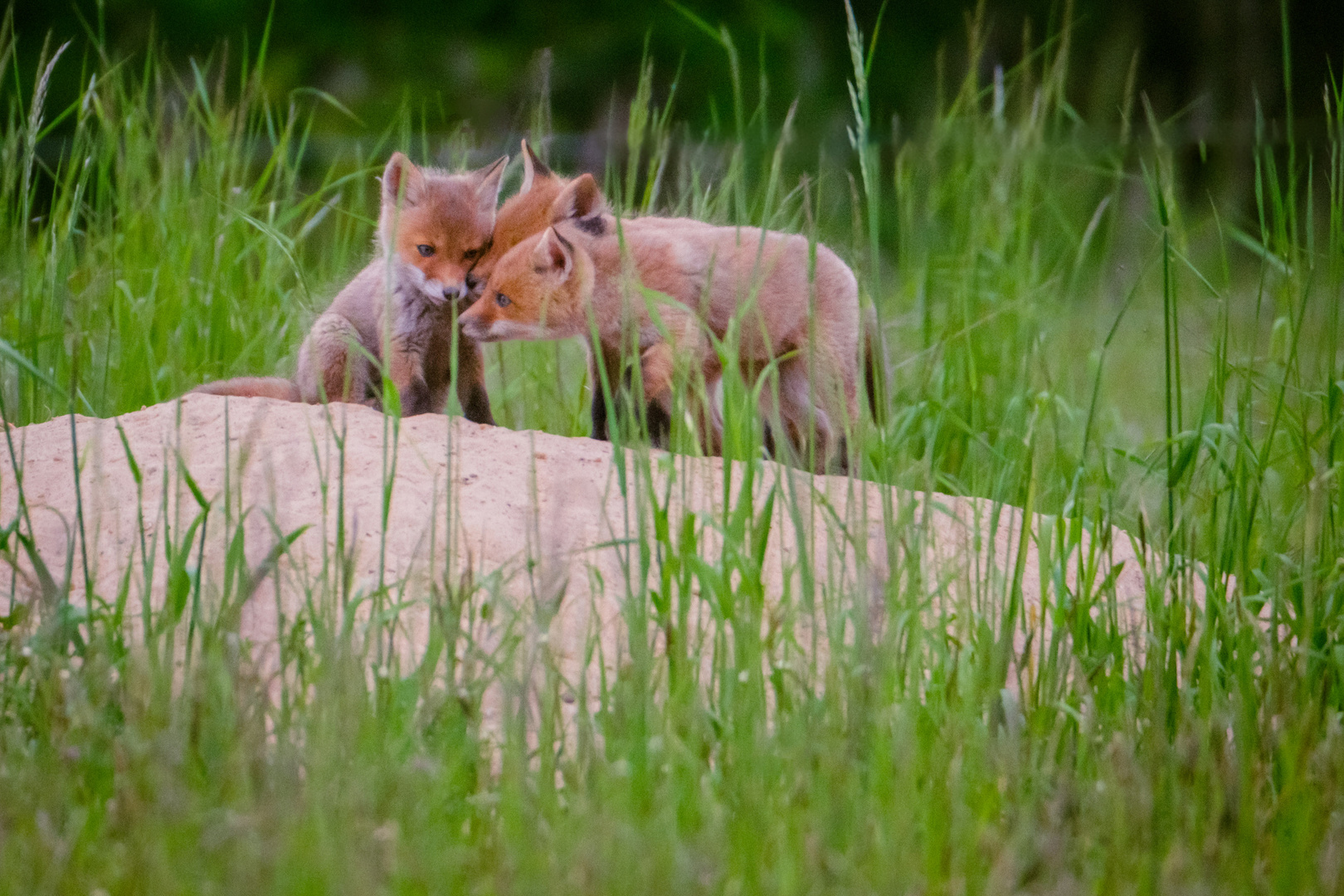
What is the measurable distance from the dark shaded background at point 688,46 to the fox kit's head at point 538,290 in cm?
575

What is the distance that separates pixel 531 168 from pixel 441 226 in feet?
0.98

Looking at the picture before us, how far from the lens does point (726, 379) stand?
291cm

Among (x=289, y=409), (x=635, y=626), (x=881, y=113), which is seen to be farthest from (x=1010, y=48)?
(x=635, y=626)

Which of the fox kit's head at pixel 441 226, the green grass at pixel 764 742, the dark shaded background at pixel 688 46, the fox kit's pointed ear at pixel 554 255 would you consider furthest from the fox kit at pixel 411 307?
the dark shaded background at pixel 688 46

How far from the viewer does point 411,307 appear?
12.5ft

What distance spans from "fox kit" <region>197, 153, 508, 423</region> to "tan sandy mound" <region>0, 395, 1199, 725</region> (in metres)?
0.33

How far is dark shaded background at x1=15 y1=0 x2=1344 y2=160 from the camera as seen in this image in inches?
392

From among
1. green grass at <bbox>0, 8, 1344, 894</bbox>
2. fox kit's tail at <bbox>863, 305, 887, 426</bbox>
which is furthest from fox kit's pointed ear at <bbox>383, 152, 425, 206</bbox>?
fox kit's tail at <bbox>863, 305, 887, 426</bbox>

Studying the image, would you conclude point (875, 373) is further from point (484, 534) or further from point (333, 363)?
point (333, 363)

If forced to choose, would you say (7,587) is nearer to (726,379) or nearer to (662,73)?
(726,379)

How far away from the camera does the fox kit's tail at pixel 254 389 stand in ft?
12.2

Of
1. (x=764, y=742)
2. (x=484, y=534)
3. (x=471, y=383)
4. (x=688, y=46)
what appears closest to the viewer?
(x=764, y=742)

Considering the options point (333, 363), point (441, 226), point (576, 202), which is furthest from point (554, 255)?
point (333, 363)

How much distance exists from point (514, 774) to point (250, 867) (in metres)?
0.42
